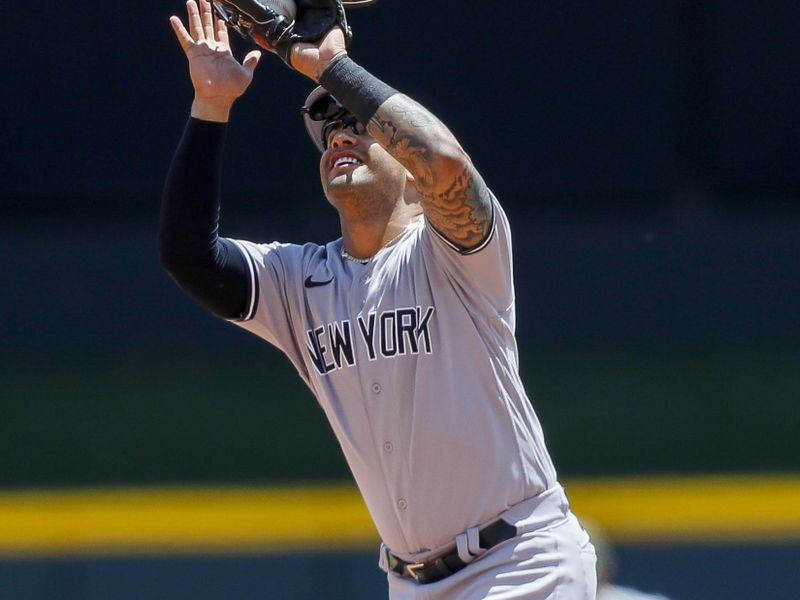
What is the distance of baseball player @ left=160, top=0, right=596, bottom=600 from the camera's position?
2.60m

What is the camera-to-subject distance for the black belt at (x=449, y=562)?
2.62 m

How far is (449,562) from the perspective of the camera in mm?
2637

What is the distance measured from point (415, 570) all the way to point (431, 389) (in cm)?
36

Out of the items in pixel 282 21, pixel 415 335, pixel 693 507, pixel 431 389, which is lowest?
pixel 693 507

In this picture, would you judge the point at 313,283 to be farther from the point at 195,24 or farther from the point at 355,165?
the point at 195,24

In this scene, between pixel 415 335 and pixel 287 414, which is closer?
pixel 415 335

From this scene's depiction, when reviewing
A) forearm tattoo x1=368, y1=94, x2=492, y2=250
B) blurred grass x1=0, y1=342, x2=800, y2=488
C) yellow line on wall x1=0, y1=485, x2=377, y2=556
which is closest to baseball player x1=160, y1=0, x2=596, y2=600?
forearm tattoo x1=368, y1=94, x2=492, y2=250

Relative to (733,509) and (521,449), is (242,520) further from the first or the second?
(521,449)

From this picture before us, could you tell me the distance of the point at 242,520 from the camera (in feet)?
16.2

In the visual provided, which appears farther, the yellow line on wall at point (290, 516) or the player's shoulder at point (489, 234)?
the yellow line on wall at point (290, 516)

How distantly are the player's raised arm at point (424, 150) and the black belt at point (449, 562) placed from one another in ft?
1.76

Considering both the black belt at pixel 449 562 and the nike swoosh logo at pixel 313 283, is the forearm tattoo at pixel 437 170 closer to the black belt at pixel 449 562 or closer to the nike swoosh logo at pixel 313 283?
the nike swoosh logo at pixel 313 283

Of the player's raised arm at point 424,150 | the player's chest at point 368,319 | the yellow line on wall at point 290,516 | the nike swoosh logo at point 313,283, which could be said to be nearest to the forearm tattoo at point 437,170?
the player's raised arm at point 424,150

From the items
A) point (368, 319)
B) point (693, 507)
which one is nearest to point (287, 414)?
point (693, 507)
